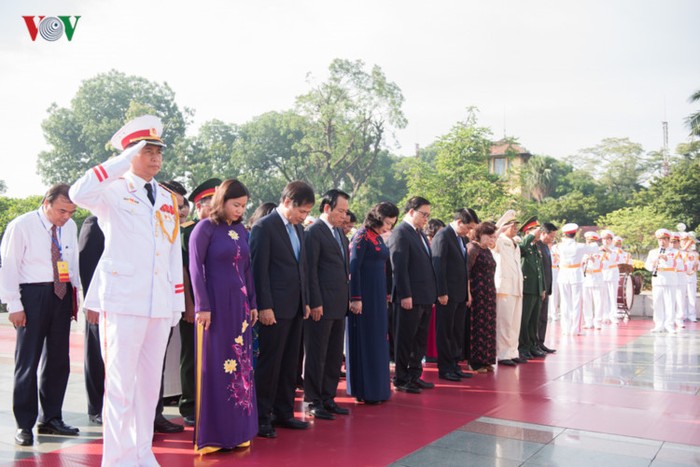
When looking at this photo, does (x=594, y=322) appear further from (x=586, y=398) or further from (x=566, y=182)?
(x=566, y=182)

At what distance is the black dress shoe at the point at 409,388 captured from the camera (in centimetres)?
619

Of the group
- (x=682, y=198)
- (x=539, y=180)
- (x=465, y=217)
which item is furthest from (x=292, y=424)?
(x=539, y=180)

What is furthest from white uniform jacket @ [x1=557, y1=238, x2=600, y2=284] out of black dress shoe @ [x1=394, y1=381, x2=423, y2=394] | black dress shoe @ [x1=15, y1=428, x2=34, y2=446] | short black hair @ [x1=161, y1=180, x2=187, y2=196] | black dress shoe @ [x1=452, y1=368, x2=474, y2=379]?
black dress shoe @ [x1=15, y1=428, x2=34, y2=446]

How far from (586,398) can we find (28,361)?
4767mm

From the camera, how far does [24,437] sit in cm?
422

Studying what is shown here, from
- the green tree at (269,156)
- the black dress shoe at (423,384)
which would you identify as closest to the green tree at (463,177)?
the green tree at (269,156)

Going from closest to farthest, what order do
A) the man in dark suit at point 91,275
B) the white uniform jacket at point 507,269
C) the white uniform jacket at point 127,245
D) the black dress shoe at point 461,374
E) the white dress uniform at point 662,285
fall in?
1. the white uniform jacket at point 127,245
2. the man in dark suit at point 91,275
3. the black dress shoe at point 461,374
4. the white uniform jacket at point 507,269
5. the white dress uniform at point 662,285

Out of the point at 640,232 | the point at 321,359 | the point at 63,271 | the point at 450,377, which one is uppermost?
the point at 640,232

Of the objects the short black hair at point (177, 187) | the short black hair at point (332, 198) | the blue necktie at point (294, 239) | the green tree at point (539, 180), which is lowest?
the blue necktie at point (294, 239)

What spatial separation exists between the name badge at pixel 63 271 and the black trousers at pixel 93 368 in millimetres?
364

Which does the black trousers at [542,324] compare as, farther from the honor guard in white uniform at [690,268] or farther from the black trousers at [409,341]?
the honor guard in white uniform at [690,268]

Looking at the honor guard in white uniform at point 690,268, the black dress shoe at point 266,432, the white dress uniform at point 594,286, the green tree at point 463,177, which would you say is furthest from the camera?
the green tree at point 463,177

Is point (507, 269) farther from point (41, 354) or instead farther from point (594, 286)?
point (594, 286)

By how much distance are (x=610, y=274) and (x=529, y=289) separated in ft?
19.0
